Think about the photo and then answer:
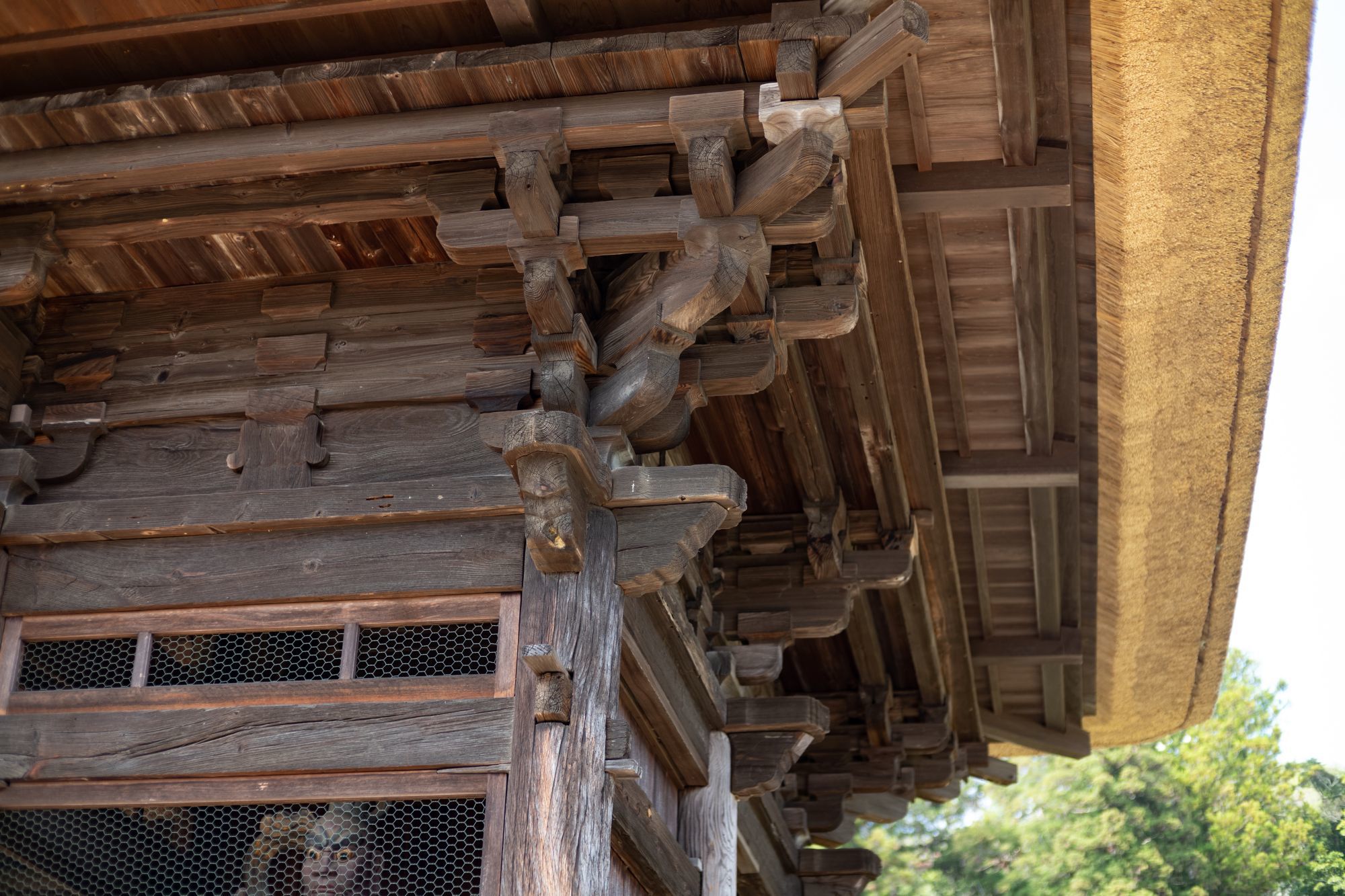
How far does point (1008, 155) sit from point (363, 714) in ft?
8.41

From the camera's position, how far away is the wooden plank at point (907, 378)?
14.1 ft

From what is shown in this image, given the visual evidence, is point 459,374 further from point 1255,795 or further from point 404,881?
point 1255,795

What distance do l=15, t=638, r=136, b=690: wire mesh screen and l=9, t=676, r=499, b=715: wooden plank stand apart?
7cm

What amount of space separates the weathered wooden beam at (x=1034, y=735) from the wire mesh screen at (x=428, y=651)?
19.1 ft

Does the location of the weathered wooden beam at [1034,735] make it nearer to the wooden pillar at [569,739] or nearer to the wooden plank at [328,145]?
the wooden pillar at [569,739]

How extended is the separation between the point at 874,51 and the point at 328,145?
1527mm

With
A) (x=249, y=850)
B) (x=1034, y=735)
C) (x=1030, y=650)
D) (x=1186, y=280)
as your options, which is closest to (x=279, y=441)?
(x=249, y=850)

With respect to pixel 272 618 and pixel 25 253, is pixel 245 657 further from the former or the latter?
pixel 25 253

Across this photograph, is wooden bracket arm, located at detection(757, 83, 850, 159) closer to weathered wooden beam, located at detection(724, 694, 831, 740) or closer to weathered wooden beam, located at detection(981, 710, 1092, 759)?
weathered wooden beam, located at detection(724, 694, 831, 740)

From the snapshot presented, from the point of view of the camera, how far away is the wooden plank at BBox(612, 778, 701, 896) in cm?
402

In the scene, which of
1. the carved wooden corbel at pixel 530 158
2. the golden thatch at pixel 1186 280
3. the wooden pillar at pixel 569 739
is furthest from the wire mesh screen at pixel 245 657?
the golden thatch at pixel 1186 280

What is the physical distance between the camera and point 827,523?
5.86 m

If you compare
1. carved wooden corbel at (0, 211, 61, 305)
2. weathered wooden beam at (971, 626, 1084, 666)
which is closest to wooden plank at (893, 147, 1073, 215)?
carved wooden corbel at (0, 211, 61, 305)

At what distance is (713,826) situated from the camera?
5371 mm
